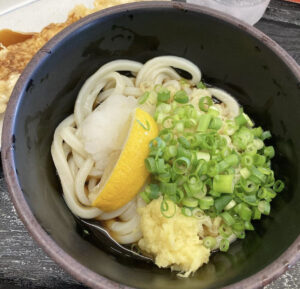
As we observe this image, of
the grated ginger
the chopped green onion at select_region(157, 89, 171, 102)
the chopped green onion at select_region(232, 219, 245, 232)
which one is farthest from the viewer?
the chopped green onion at select_region(157, 89, 171, 102)

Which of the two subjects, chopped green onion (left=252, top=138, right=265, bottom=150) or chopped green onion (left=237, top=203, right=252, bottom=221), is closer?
chopped green onion (left=237, top=203, right=252, bottom=221)

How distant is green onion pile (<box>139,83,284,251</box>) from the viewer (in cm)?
134

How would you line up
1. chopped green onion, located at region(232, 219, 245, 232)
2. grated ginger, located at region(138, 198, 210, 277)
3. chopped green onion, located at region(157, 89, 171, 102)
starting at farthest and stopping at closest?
chopped green onion, located at region(157, 89, 171, 102), chopped green onion, located at region(232, 219, 245, 232), grated ginger, located at region(138, 198, 210, 277)

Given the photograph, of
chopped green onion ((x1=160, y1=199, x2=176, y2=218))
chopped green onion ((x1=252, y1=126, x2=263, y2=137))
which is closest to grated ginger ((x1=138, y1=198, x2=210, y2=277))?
chopped green onion ((x1=160, y1=199, x2=176, y2=218))

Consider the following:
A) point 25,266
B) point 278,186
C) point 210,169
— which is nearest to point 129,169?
point 210,169

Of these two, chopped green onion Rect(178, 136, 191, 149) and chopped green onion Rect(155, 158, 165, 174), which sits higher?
chopped green onion Rect(178, 136, 191, 149)

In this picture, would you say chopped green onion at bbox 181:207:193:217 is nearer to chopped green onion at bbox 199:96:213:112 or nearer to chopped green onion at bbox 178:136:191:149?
chopped green onion at bbox 178:136:191:149

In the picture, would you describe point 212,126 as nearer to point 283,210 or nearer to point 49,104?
point 283,210

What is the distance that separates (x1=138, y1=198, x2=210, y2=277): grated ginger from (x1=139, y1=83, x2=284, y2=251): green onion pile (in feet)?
0.09

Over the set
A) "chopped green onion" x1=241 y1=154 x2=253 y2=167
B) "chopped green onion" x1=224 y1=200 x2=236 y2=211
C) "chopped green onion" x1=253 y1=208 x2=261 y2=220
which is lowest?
"chopped green onion" x1=253 y1=208 x2=261 y2=220

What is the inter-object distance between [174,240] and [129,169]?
30 centimetres

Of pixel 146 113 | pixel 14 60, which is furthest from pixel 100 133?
pixel 14 60

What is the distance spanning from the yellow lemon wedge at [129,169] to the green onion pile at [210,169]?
0.12ft

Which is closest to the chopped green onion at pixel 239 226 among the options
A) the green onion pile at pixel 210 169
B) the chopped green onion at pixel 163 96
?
the green onion pile at pixel 210 169
